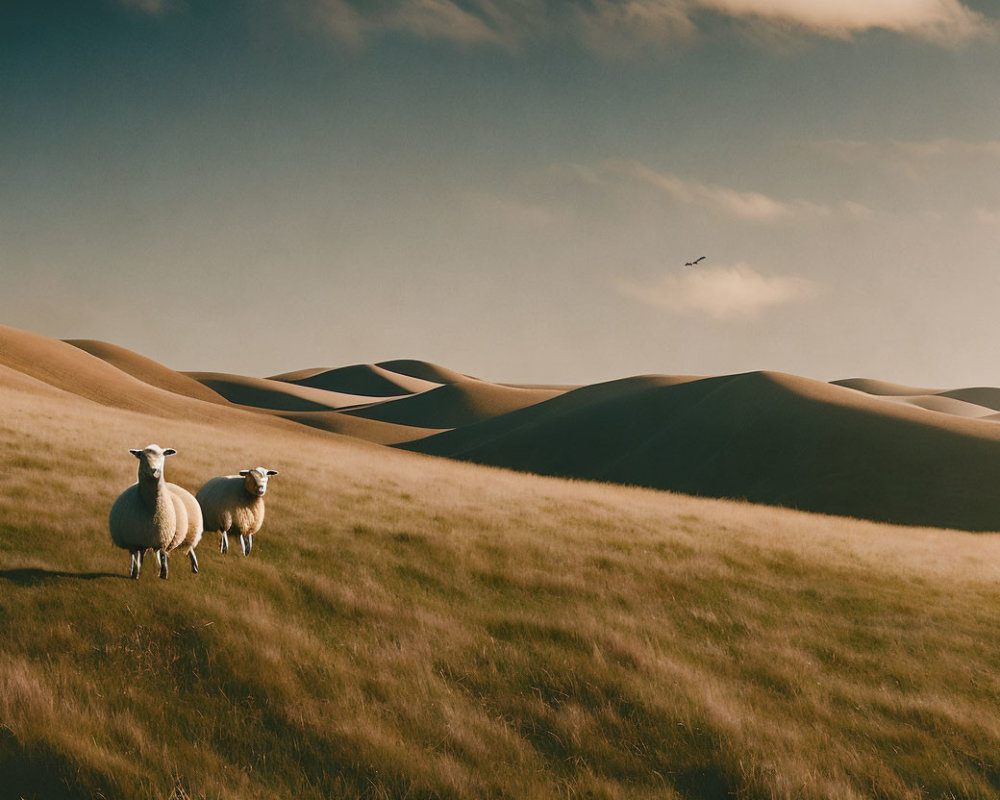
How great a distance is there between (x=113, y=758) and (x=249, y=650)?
6.60 feet

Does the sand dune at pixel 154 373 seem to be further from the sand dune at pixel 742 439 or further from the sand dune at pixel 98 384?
the sand dune at pixel 98 384

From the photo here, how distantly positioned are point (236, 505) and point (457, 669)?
5.09m

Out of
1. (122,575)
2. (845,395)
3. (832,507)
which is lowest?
(832,507)

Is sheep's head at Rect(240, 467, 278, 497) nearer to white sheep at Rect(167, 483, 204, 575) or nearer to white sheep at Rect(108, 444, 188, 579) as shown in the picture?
white sheep at Rect(167, 483, 204, 575)

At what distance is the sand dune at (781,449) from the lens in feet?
219

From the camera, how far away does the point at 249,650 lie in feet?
23.6

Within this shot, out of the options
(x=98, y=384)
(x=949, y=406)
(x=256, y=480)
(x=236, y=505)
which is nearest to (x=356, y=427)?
(x=98, y=384)

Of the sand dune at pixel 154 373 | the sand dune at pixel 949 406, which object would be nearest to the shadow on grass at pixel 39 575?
the sand dune at pixel 154 373

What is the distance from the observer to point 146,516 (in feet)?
27.8

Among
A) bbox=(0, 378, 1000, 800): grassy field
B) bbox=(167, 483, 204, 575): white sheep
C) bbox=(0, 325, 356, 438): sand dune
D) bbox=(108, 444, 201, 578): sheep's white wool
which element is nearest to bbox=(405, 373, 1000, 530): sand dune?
bbox=(0, 325, 356, 438): sand dune

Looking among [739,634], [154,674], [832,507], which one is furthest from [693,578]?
[832,507]

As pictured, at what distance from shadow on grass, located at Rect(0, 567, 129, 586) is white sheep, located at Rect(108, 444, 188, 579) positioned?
376 mm

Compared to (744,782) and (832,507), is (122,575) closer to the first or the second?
(744,782)

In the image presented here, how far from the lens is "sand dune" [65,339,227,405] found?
438ft
